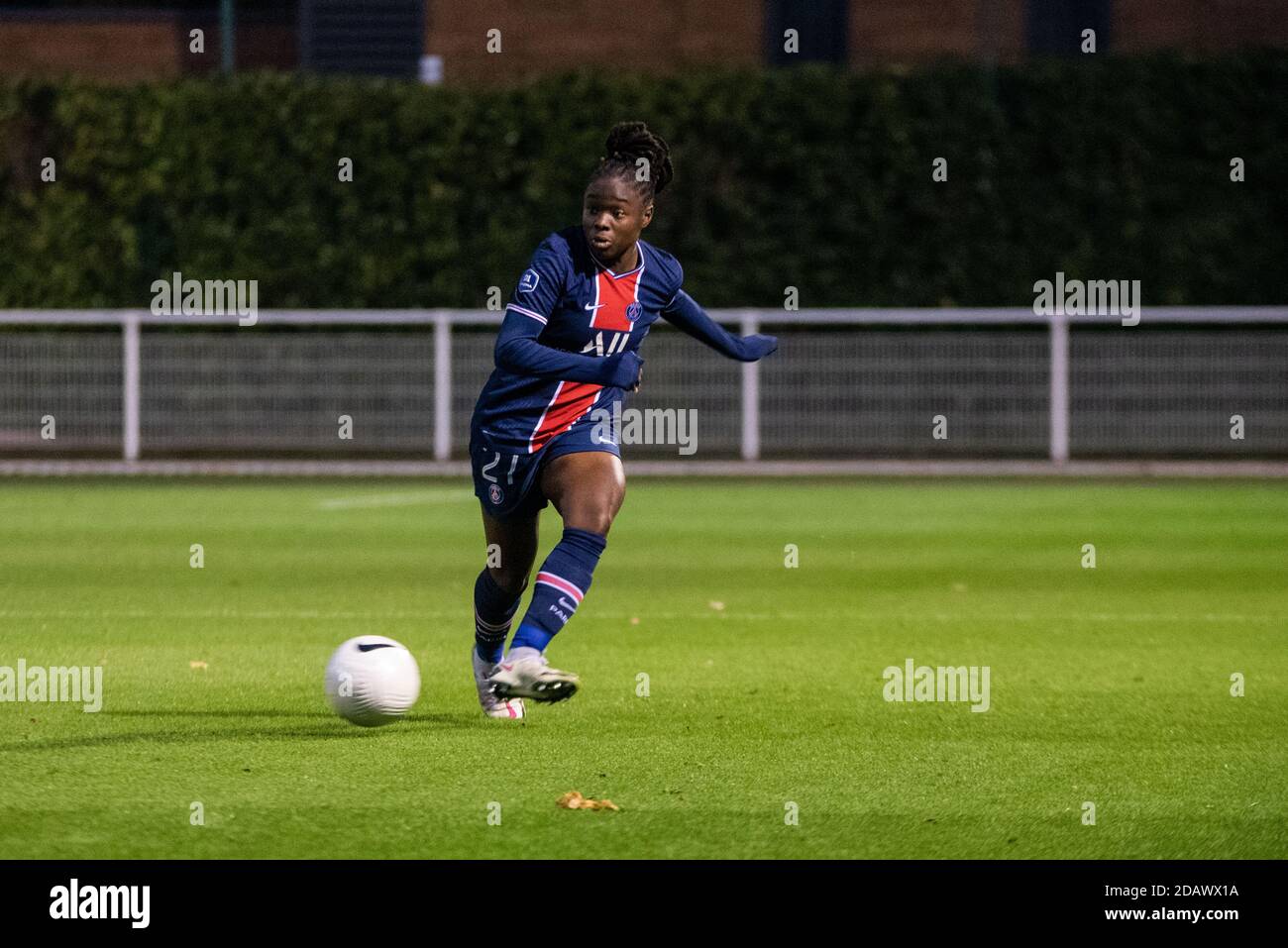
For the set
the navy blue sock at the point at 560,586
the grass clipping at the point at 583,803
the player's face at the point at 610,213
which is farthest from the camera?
the player's face at the point at 610,213

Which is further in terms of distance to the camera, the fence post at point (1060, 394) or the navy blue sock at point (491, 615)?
the fence post at point (1060, 394)

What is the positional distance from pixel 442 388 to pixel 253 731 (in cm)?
1597

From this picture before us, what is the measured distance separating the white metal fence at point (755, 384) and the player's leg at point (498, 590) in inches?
582

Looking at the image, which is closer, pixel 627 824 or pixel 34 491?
pixel 627 824

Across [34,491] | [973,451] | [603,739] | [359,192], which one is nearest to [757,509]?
[973,451]

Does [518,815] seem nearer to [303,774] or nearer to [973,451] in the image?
[303,774]

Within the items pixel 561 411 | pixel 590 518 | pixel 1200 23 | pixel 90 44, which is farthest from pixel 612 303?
pixel 90 44

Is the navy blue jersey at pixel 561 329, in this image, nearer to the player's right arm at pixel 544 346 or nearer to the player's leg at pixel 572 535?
the player's right arm at pixel 544 346

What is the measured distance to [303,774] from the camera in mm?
6930

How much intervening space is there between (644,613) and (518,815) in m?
5.47

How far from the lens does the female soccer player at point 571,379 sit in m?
7.43

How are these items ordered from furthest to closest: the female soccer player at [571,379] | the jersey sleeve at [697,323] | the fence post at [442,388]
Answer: the fence post at [442,388] → the jersey sleeve at [697,323] → the female soccer player at [571,379]

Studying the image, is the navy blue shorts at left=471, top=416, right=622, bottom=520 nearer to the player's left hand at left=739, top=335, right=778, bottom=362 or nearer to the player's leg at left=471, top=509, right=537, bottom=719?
the player's leg at left=471, top=509, right=537, bottom=719

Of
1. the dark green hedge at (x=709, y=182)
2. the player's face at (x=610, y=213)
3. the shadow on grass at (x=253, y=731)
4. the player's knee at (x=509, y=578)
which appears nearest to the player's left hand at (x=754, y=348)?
the player's face at (x=610, y=213)
